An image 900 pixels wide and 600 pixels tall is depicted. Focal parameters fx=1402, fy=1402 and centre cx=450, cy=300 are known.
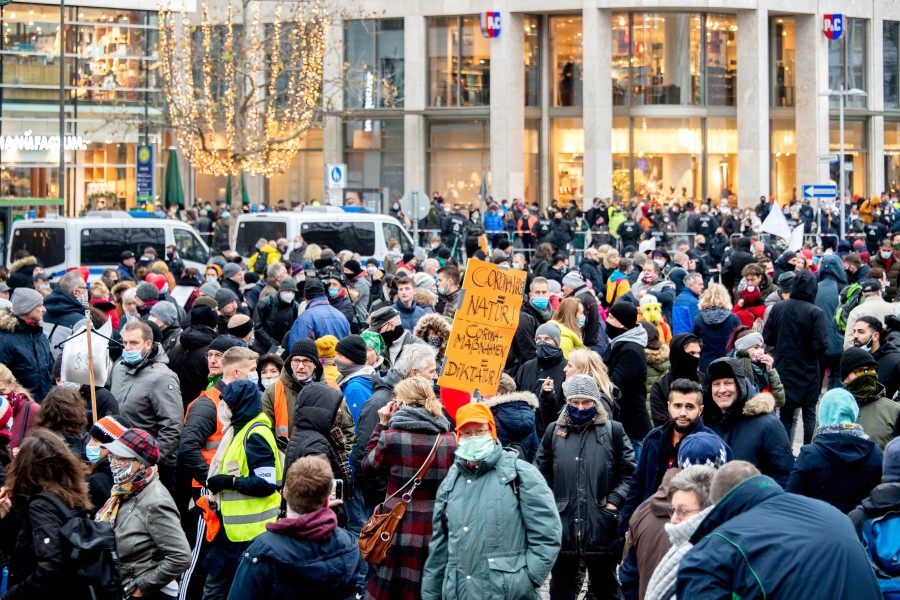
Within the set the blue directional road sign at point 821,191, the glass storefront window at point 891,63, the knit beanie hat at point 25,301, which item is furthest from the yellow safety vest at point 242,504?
the glass storefront window at point 891,63

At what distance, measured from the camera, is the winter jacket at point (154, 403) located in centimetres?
954

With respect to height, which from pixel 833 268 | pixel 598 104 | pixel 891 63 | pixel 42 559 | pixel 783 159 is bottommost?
pixel 42 559

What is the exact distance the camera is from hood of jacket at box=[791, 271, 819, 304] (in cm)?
1339

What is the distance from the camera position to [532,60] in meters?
50.7

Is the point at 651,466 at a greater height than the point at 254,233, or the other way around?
the point at 254,233

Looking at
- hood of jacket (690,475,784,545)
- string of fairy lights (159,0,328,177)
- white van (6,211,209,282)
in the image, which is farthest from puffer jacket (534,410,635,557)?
string of fairy lights (159,0,328,177)

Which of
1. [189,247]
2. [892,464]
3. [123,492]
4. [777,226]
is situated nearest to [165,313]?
[123,492]

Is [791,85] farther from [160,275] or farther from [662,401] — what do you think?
[662,401]

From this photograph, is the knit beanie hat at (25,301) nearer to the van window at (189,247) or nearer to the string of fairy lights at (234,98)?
the van window at (189,247)

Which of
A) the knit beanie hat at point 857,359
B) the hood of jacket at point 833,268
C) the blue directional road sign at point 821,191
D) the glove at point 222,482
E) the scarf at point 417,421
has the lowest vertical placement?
the glove at point 222,482

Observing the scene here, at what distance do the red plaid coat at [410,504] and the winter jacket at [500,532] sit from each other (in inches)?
24.2

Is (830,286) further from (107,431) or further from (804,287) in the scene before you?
(107,431)

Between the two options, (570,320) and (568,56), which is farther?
(568,56)

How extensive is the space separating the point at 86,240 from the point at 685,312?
472 inches
